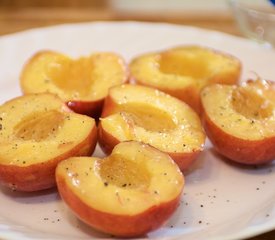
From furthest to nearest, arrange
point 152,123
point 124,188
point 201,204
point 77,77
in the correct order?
point 77,77 < point 152,123 < point 201,204 < point 124,188

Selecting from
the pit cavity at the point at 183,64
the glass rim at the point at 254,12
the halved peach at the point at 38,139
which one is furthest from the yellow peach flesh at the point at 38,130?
the glass rim at the point at 254,12

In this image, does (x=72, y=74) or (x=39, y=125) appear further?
(x=72, y=74)

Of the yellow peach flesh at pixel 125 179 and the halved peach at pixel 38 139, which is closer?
the yellow peach flesh at pixel 125 179

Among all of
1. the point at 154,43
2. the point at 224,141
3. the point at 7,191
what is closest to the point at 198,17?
the point at 154,43

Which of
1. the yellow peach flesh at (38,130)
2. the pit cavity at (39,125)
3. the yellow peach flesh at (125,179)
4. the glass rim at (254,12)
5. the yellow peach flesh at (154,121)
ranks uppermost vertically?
the yellow peach flesh at (125,179)

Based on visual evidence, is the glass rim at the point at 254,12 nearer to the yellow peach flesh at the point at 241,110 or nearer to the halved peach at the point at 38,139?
the yellow peach flesh at the point at 241,110

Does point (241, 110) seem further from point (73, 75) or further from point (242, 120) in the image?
point (73, 75)

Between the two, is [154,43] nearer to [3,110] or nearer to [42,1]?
[3,110]

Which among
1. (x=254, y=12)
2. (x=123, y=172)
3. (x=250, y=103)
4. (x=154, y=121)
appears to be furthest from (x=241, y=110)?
(x=254, y=12)
